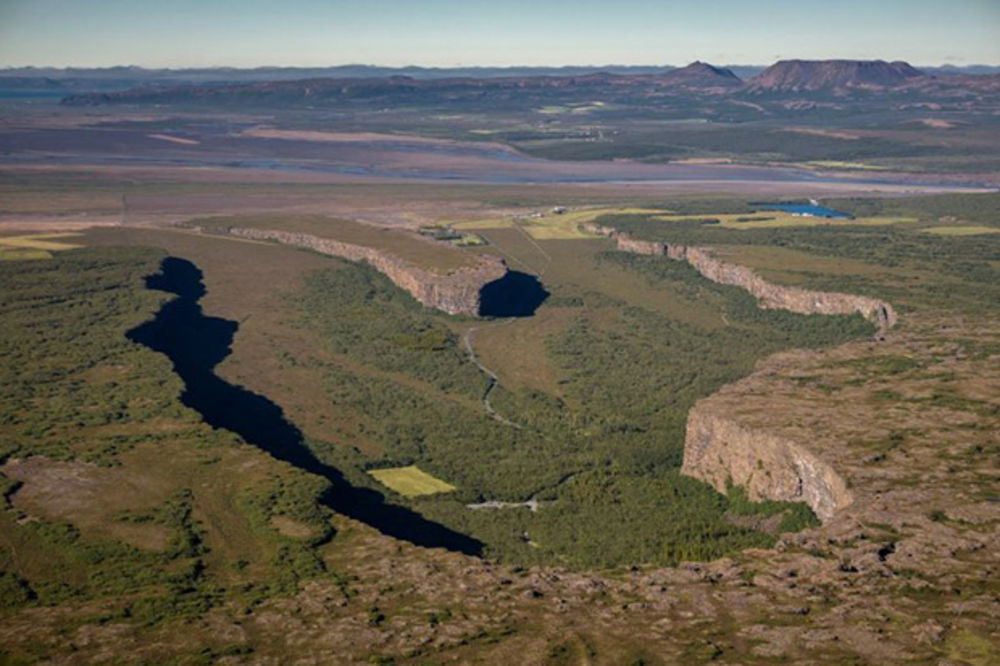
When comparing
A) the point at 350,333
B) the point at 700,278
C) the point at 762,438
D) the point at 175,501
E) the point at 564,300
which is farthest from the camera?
the point at 700,278

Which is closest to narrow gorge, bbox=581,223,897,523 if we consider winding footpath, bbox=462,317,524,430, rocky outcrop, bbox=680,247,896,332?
winding footpath, bbox=462,317,524,430

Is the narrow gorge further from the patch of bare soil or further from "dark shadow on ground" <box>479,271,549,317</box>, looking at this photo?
"dark shadow on ground" <box>479,271,549,317</box>

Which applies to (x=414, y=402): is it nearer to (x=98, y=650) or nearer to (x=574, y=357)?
(x=574, y=357)

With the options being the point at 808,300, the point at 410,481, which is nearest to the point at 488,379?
the point at 410,481

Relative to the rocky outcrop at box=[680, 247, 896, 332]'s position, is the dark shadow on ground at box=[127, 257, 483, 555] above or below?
below

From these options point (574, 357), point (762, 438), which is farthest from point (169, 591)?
point (574, 357)

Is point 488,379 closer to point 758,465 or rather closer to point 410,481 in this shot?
point 410,481

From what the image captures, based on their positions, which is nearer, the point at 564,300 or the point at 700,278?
the point at 564,300
